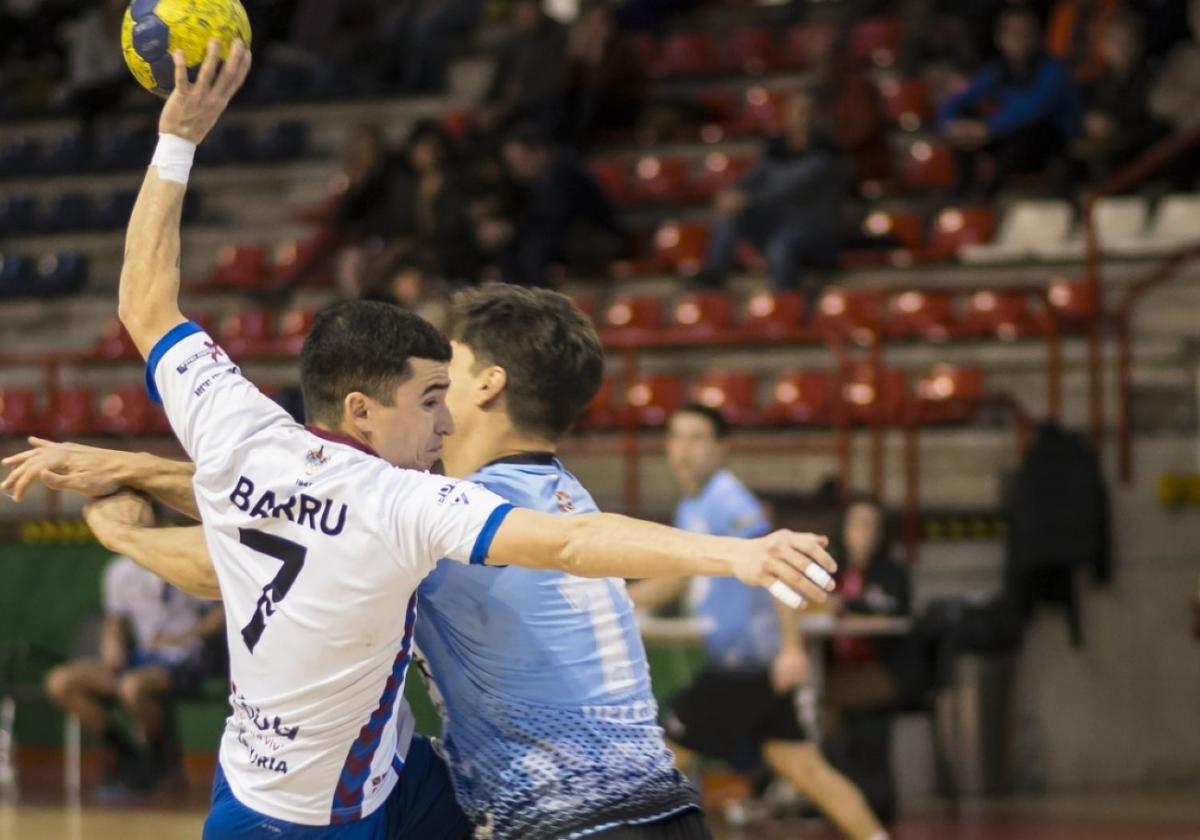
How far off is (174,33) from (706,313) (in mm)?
9287

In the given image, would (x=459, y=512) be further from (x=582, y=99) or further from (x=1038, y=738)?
(x=582, y=99)

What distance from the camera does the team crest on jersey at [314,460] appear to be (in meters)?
3.27

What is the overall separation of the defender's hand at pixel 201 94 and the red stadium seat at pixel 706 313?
9061 mm

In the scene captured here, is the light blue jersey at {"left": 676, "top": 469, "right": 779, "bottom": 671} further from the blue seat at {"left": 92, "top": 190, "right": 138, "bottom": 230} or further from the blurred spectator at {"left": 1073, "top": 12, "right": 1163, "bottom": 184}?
the blue seat at {"left": 92, "top": 190, "right": 138, "bottom": 230}

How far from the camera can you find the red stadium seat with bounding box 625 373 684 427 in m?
12.1

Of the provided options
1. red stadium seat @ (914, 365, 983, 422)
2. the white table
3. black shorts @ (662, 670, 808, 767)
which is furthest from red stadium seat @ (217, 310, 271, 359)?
black shorts @ (662, 670, 808, 767)

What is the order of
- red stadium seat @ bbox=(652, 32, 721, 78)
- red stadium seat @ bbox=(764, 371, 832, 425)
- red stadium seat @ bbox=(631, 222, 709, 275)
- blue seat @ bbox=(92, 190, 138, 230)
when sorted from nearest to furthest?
red stadium seat @ bbox=(764, 371, 832, 425) → red stadium seat @ bbox=(631, 222, 709, 275) → red stadium seat @ bbox=(652, 32, 721, 78) → blue seat @ bbox=(92, 190, 138, 230)

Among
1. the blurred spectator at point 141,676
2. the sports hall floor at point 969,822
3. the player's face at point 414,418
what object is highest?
the player's face at point 414,418

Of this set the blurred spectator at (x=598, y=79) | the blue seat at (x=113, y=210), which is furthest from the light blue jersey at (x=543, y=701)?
the blue seat at (x=113, y=210)

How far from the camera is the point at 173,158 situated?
3588 mm

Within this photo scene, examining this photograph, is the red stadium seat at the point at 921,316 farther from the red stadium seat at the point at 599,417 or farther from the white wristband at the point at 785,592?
the white wristband at the point at 785,592

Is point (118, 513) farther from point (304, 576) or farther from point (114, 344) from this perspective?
point (114, 344)

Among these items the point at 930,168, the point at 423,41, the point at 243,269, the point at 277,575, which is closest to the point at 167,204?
the point at 277,575

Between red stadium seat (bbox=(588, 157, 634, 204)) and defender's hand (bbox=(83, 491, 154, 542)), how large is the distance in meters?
10.7
